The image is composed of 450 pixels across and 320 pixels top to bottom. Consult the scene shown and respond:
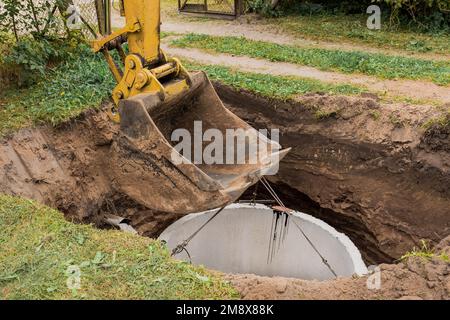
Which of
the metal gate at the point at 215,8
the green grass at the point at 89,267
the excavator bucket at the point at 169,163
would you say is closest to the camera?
the green grass at the point at 89,267

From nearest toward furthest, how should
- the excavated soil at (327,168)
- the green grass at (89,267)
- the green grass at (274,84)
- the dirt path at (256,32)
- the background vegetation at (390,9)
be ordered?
the green grass at (89,267), the excavated soil at (327,168), the green grass at (274,84), the dirt path at (256,32), the background vegetation at (390,9)

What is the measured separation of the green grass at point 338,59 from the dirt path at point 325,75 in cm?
19

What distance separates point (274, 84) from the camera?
7559mm

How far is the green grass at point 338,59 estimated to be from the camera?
8.08m

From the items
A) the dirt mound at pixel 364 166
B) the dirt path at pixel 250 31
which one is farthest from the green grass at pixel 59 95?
the dirt path at pixel 250 31

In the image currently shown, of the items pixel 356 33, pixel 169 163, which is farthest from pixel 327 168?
pixel 356 33

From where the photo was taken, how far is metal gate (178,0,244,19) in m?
13.4

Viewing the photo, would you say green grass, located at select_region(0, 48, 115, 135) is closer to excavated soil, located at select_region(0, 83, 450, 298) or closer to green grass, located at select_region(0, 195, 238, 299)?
excavated soil, located at select_region(0, 83, 450, 298)

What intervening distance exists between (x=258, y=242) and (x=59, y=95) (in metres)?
3.28

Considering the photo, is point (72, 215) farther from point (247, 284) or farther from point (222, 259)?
point (247, 284)

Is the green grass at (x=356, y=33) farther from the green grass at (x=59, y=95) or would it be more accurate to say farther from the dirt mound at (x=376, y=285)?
the dirt mound at (x=376, y=285)

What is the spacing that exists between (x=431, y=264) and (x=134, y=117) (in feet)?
8.75

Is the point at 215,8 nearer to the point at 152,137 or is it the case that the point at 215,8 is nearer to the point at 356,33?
the point at 356,33

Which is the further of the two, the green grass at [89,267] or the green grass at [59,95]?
the green grass at [59,95]
